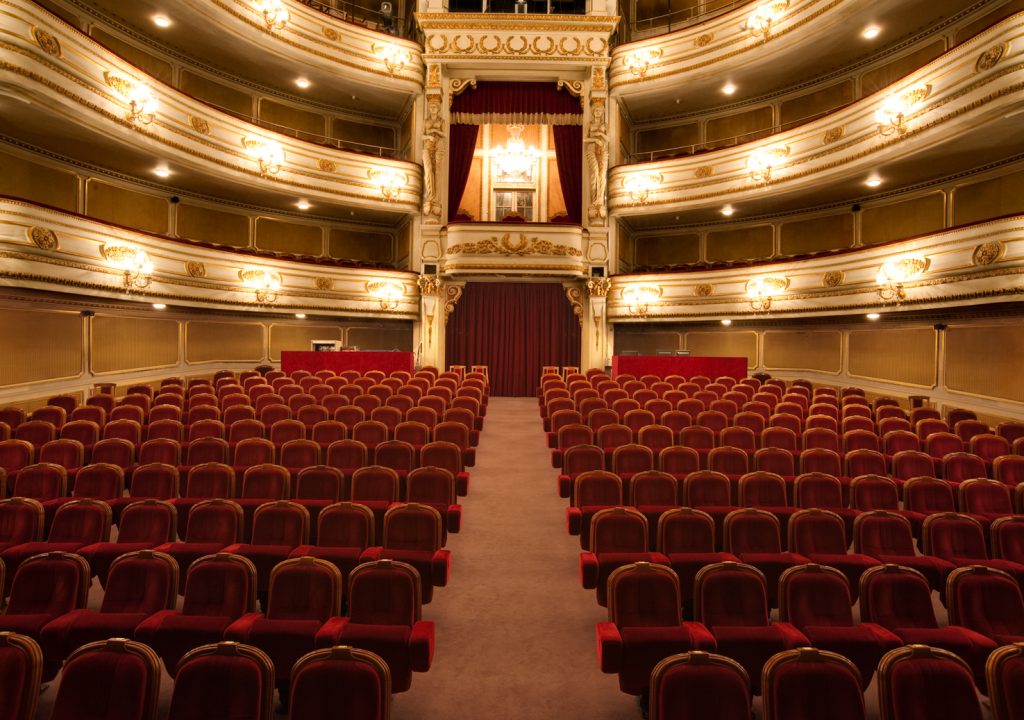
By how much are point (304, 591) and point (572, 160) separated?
13170 millimetres

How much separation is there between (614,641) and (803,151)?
38.0 feet

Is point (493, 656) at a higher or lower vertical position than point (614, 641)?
lower

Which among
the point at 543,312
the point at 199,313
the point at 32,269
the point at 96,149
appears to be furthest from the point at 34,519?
the point at 543,312

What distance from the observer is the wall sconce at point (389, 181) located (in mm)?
14008

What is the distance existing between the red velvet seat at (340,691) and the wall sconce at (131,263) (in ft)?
29.3

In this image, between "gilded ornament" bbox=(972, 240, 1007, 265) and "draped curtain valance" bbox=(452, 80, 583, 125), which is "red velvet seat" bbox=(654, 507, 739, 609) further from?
"draped curtain valance" bbox=(452, 80, 583, 125)

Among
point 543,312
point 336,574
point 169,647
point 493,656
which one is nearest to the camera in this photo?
point 169,647

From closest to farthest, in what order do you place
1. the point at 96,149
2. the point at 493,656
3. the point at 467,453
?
the point at 493,656 < the point at 467,453 < the point at 96,149

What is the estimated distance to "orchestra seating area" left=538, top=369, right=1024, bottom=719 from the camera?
7.11ft

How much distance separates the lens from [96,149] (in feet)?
33.2

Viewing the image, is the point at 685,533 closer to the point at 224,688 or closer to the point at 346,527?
the point at 346,527

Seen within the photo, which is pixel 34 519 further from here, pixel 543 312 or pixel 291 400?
pixel 543 312

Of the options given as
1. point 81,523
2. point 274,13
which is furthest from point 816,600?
point 274,13

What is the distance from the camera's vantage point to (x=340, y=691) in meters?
2.15
